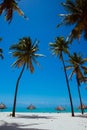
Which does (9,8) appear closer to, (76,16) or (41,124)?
(76,16)

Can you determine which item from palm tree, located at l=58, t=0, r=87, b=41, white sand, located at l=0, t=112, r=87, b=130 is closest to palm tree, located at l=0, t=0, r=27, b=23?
palm tree, located at l=58, t=0, r=87, b=41

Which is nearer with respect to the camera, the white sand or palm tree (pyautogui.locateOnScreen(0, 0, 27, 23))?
the white sand

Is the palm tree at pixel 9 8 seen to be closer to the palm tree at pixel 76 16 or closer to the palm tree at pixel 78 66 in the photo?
the palm tree at pixel 76 16

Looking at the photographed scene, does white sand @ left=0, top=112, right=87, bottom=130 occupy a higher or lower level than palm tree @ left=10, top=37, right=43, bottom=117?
lower

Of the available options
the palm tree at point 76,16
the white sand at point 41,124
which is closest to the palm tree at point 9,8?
the palm tree at point 76,16

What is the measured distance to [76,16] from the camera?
84.3 ft

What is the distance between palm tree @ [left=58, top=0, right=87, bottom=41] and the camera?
80.5 ft

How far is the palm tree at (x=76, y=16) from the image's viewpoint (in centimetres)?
2453

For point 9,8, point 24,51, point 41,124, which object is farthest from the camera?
point 24,51

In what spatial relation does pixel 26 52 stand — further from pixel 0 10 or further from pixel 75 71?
pixel 0 10

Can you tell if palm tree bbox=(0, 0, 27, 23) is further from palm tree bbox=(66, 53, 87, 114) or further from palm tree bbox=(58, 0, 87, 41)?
palm tree bbox=(66, 53, 87, 114)

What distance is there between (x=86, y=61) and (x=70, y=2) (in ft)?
64.1

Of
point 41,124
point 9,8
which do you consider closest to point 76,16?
point 9,8

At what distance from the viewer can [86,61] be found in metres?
44.5
